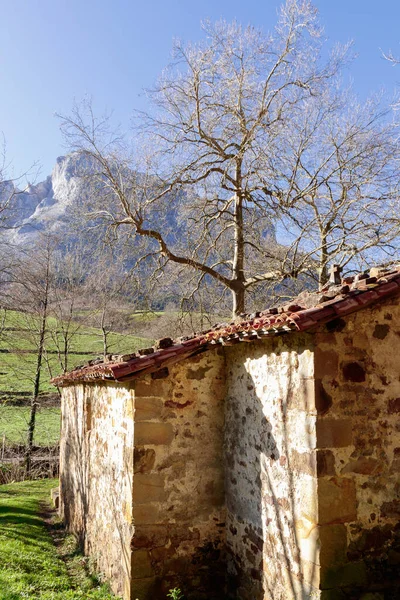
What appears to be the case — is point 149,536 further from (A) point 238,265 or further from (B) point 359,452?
(A) point 238,265

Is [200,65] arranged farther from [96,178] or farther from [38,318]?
[38,318]

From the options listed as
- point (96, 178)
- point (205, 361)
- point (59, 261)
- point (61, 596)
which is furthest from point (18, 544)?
point (59, 261)

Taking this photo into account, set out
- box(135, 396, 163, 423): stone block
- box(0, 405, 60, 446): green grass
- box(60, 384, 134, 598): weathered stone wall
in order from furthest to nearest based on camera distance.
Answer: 1. box(0, 405, 60, 446): green grass
2. box(60, 384, 134, 598): weathered stone wall
3. box(135, 396, 163, 423): stone block

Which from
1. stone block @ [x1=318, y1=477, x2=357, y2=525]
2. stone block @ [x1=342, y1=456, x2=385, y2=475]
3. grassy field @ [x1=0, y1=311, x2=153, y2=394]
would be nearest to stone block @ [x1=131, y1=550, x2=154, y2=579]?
stone block @ [x1=318, y1=477, x2=357, y2=525]

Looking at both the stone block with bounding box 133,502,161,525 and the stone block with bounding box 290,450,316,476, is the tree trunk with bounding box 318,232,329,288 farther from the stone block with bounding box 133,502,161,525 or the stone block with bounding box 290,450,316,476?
the stone block with bounding box 290,450,316,476

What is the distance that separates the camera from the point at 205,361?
573 centimetres

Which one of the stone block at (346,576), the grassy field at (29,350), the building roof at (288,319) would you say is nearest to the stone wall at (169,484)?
the building roof at (288,319)

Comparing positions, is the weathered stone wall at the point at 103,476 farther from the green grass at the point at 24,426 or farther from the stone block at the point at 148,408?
the green grass at the point at 24,426

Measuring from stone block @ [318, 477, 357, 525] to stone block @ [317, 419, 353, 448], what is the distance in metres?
0.28

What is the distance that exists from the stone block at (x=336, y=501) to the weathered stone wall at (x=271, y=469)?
2.6 inches

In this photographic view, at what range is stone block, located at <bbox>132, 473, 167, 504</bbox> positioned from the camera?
522 centimetres

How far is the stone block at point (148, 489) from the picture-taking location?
17.1 feet

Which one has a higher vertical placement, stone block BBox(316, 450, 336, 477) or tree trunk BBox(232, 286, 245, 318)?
tree trunk BBox(232, 286, 245, 318)

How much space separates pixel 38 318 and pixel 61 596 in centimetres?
1648
